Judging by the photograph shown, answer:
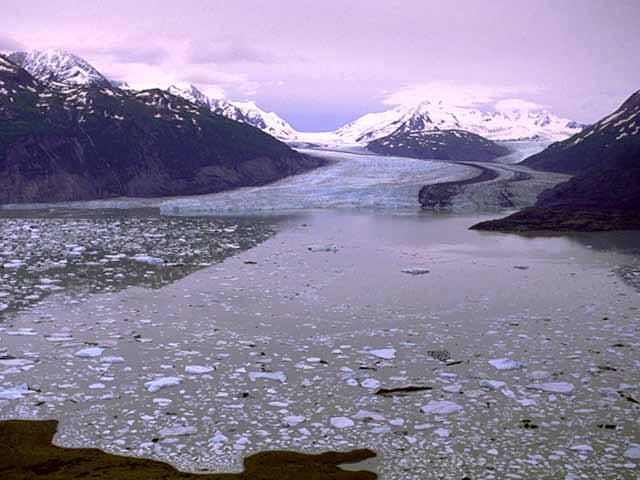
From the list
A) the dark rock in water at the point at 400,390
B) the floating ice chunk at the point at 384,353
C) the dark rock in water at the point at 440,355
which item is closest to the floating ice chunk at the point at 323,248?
the floating ice chunk at the point at 384,353

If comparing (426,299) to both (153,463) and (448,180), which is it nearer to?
(153,463)

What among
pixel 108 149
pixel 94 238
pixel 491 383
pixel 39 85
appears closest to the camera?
pixel 491 383

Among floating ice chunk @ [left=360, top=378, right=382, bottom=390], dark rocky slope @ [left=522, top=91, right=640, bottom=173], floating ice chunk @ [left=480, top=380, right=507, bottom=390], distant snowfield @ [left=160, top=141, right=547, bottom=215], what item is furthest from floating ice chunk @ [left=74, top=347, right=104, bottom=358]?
dark rocky slope @ [left=522, top=91, right=640, bottom=173]

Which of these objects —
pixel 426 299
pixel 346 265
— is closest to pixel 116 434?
pixel 426 299

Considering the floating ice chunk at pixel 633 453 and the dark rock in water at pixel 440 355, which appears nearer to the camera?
the floating ice chunk at pixel 633 453

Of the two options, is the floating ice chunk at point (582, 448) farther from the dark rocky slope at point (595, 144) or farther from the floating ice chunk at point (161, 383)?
the dark rocky slope at point (595, 144)

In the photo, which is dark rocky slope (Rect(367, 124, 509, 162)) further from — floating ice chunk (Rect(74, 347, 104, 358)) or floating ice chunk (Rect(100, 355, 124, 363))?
floating ice chunk (Rect(100, 355, 124, 363))
